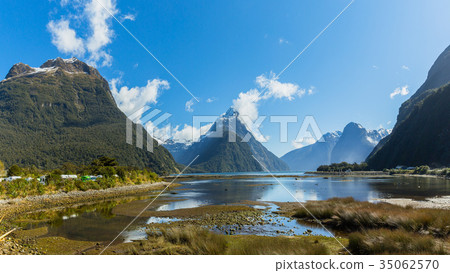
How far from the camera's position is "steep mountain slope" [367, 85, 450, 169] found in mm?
116688

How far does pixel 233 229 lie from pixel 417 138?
15649 centimetres

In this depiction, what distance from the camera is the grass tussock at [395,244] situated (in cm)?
912

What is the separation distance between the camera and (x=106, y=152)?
483 feet

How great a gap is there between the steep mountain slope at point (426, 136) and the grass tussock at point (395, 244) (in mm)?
137745

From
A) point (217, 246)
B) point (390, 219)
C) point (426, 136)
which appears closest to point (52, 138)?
point (217, 246)

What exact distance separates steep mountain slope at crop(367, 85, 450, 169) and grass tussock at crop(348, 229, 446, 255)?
137745mm

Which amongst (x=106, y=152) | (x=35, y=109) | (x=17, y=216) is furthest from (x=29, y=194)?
(x=35, y=109)

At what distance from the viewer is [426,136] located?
12575 cm

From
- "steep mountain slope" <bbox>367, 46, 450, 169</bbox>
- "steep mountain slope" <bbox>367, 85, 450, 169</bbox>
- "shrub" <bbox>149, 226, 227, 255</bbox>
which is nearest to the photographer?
"shrub" <bbox>149, 226, 227, 255</bbox>

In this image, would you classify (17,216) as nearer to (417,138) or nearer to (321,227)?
(321,227)

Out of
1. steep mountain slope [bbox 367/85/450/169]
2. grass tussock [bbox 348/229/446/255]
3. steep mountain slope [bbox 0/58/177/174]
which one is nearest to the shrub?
grass tussock [bbox 348/229/446/255]

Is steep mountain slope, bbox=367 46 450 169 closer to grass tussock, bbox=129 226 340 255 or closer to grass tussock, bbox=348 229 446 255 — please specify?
grass tussock, bbox=348 229 446 255

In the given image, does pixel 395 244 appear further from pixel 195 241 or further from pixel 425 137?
pixel 425 137
